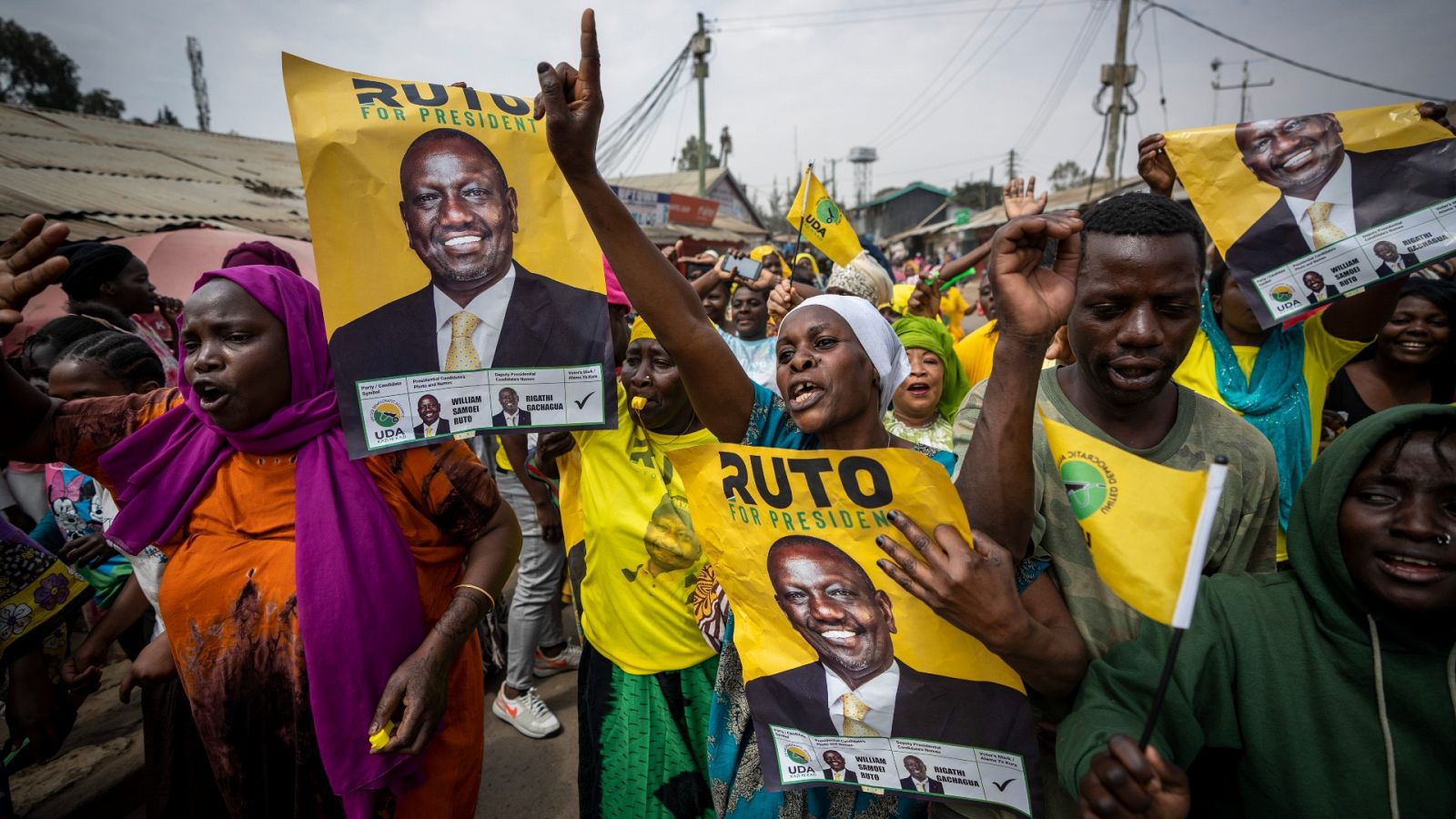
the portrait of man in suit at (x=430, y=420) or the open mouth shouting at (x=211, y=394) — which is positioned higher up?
the open mouth shouting at (x=211, y=394)

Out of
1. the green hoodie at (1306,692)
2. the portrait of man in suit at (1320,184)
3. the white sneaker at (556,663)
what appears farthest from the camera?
the white sneaker at (556,663)

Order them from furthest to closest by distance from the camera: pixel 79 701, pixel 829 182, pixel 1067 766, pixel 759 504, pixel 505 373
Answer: pixel 829 182 → pixel 79 701 → pixel 505 373 → pixel 759 504 → pixel 1067 766

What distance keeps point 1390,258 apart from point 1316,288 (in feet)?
0.68

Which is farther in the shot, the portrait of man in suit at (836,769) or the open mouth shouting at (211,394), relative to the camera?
the open mouth shouting at (211,394)

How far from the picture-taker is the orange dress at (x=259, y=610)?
1.67m

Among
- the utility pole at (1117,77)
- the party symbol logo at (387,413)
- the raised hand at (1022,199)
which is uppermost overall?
the utility pole at (1117,77)

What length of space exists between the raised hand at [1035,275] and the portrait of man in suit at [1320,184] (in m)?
1.29

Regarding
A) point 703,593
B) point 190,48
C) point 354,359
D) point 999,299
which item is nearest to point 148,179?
point 354,359

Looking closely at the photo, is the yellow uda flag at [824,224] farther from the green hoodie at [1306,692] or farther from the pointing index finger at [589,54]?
the green hoodie at [1306,692]

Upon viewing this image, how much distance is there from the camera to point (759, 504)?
4.49 ft

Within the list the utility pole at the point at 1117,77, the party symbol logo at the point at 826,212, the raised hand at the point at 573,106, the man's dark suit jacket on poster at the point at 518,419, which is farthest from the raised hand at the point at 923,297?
the utility pole at the point at 1117,77

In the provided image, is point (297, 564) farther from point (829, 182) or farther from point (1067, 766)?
point (829, 182)

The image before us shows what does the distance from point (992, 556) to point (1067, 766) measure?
Result: 0.38 m

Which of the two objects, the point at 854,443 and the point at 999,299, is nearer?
the point at 999,299
